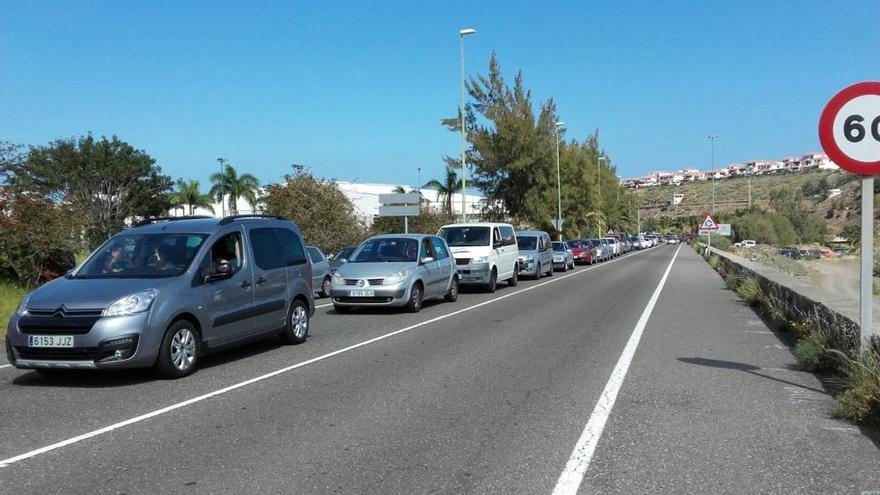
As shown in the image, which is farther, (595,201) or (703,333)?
(595,201)

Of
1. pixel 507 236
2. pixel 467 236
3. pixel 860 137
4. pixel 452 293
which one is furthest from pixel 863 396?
pixel 507 236

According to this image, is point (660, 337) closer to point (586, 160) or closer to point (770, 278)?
point (770, 278)

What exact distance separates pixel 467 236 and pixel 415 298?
650cm

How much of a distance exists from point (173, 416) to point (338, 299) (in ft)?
26.9

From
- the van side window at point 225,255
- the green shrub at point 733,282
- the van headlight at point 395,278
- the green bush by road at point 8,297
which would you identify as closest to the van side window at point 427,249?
the van headlight at point 395,278

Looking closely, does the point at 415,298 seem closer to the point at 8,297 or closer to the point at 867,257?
the point at 8,297

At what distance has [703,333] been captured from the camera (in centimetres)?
1159

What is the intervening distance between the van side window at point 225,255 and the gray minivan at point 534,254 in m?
17.1

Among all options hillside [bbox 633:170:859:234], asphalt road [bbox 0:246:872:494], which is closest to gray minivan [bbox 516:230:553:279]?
asphalt road [bbox 0:246:872:494]

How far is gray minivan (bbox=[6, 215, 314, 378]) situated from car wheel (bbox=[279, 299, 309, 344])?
0.05ft

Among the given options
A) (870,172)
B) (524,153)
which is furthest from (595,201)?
(870,172)

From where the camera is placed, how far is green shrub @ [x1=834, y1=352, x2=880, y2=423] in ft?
19.3

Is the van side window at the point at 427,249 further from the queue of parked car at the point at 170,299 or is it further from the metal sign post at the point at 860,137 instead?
the metal sign post at the point at 860,137

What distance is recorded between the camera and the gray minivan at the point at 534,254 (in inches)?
1032
